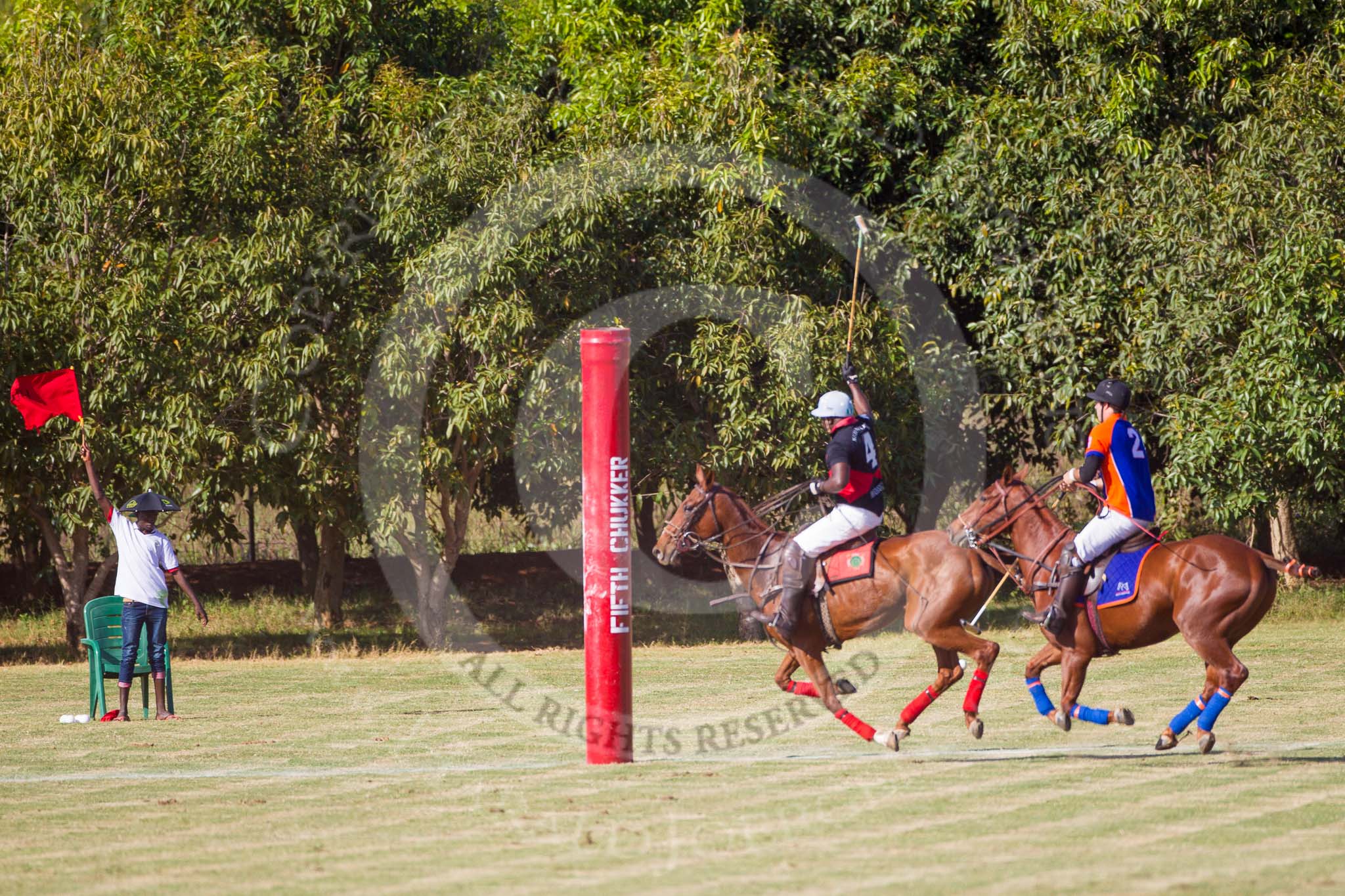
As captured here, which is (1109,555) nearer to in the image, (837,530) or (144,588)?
(837,530)

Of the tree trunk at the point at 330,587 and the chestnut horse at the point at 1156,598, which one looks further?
the tree trunk at the point at 330,587

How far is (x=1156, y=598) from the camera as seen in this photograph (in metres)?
11.1

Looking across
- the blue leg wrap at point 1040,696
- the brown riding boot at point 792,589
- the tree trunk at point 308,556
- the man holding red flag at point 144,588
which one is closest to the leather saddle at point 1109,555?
the blue leg wrap at point 1040,696

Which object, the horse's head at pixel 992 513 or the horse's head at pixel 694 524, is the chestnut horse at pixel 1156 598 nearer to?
the horse's head at pixel 992 513

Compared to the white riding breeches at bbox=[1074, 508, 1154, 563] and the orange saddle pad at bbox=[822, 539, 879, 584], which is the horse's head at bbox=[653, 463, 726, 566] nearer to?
the orange saddle pad at bbox=[822, 539, 879, 584]

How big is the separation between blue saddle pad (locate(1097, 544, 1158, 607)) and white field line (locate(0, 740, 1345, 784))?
1.09 metres

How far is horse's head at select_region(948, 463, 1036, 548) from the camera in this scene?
38.3 feet

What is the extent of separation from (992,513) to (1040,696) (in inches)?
58.6

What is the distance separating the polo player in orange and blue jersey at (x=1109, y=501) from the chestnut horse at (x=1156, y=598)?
7.4 inches

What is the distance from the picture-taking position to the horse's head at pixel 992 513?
11672 millimetres

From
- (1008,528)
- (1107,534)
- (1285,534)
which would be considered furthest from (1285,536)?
(1107,534)

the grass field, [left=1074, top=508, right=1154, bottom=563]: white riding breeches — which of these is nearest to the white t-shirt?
the grass field

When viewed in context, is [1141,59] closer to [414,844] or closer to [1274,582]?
[1274,582]

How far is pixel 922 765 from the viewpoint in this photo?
1030cm
